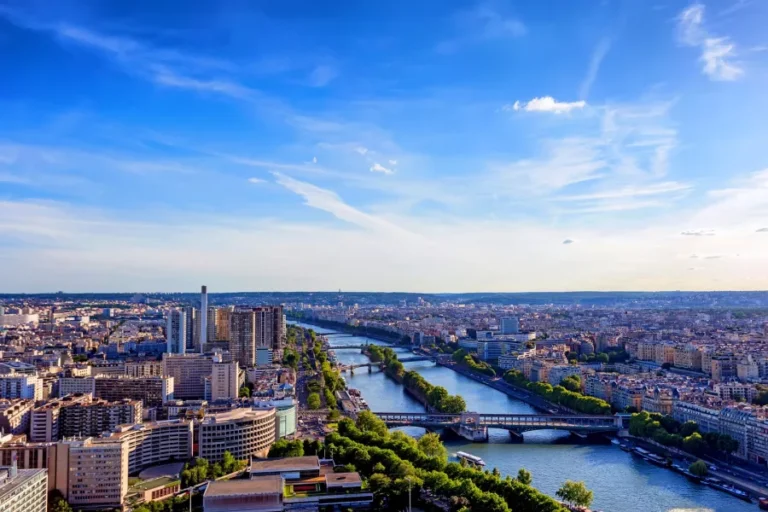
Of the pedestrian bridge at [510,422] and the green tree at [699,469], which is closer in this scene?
the green tree at [699,469]

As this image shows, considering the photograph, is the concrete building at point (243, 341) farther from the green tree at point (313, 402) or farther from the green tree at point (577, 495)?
the green tree at point (577, 495)

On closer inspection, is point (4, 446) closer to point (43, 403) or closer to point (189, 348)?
point (43, 403)

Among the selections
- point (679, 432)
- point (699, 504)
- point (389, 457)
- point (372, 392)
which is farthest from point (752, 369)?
point (389, 457)

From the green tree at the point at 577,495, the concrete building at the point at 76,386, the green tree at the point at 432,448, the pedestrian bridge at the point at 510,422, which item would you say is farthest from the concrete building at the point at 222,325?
the green tree at the point at 577,495

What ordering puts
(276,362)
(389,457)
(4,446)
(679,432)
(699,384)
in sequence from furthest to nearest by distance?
(276,362) < (699,384) < (679,432) < (389,457) < (4,446)

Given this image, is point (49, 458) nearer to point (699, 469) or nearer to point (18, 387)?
point (18, 387)

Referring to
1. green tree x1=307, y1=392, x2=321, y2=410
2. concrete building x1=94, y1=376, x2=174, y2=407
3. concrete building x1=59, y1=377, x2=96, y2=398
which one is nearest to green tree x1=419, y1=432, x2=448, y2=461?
green tree x1=307, y1=392, x2=321, y2=410
